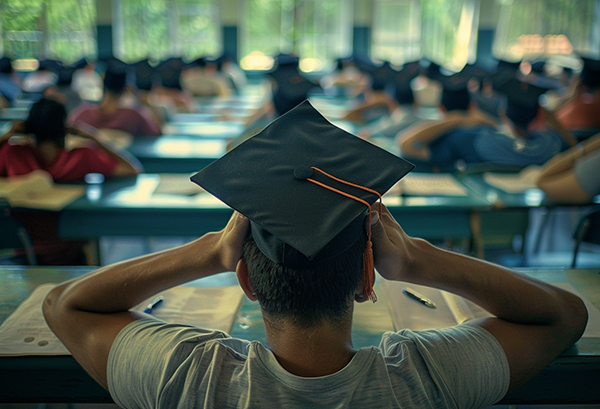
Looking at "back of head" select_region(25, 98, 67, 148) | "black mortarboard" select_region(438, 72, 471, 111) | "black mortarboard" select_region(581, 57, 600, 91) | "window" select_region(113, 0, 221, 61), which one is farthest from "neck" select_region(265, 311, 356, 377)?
"window" select_region(113, 0, 221, 61)

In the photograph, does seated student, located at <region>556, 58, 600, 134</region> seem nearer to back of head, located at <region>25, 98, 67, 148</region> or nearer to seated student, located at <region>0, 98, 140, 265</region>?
seated student, located at <region>0, 98, 140, 265</region>

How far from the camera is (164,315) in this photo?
1.22 metres

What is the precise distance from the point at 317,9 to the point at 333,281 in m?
12.5

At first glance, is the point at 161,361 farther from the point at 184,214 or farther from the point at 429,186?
the point at 429,186

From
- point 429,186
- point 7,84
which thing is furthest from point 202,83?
point 429,186

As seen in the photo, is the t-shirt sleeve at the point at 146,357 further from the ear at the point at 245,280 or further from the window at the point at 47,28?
the window at the point at 47,28

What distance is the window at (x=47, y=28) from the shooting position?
38.1 feet

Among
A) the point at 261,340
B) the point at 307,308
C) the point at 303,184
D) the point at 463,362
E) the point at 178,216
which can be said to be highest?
the point at 303,184

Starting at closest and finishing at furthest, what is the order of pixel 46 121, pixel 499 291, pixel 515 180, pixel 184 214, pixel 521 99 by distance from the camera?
pixel 499 291, pixel 184 214, pixel 46 121, pixel 515 180, pixel 521 99

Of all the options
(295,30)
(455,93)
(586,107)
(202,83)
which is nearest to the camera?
(455,93)

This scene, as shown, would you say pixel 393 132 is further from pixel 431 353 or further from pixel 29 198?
pixel 431 353

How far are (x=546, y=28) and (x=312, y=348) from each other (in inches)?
510

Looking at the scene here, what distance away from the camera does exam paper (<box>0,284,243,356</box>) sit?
1.11 metres

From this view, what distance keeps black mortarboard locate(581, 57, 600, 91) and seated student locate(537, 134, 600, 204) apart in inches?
71.1
